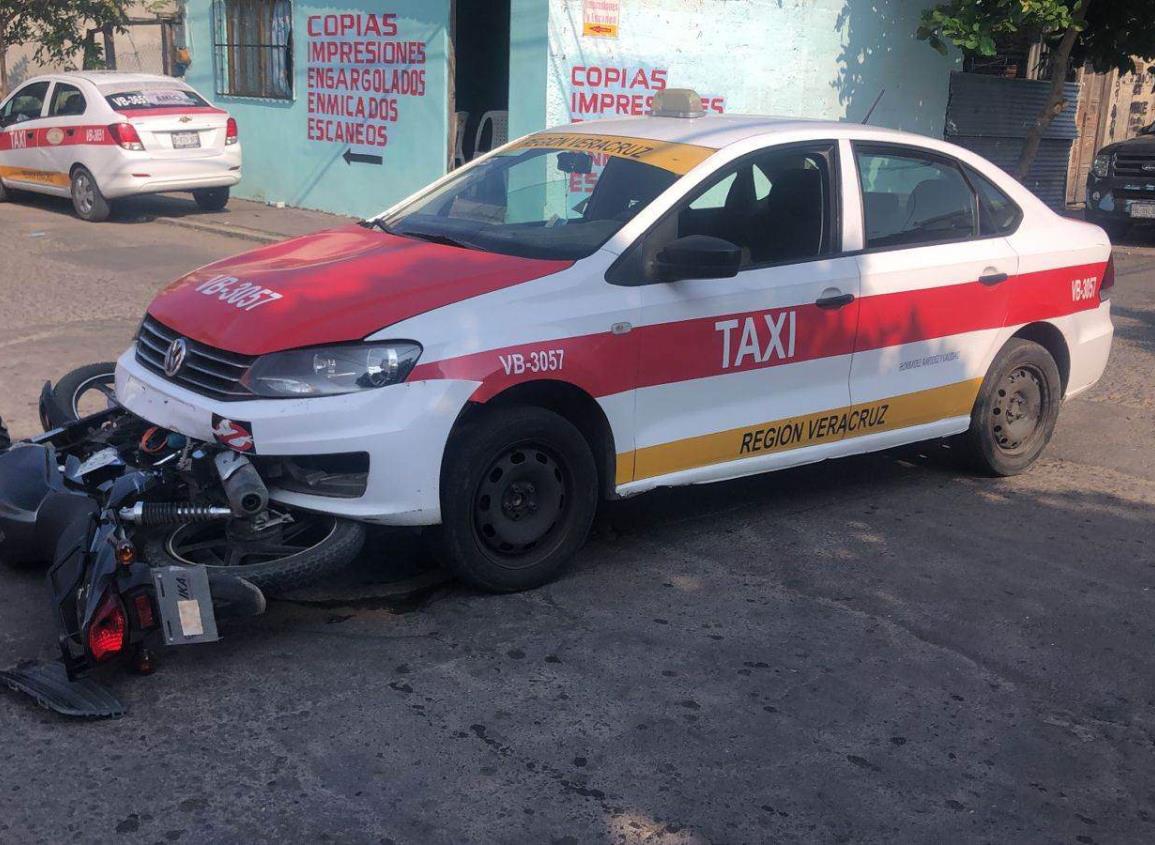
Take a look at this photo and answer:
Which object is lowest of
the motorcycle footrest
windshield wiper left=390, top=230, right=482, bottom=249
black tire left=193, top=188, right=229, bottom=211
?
the motorcycle footrest

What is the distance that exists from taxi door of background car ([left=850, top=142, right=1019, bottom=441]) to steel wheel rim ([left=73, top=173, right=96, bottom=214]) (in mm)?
11361

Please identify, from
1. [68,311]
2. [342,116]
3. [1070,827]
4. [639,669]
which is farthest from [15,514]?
[342,116]

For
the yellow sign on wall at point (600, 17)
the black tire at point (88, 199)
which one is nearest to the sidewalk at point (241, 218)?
the black tire at point (88, 199)

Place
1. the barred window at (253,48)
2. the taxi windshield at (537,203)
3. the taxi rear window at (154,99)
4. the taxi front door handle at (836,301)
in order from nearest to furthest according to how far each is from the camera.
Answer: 1. the taxi windshield at (537,203)
2. the taxi front door handle at (836,301)
3. the taxi rear window at (154,99)
4. the barred window at (253,48)

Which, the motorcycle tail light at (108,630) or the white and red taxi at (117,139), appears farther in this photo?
the white and red taxi at (117,139)

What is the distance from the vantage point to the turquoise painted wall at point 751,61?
42.5 ft

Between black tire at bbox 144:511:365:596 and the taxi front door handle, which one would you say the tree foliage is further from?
black tire at bbox 144:511:365:596

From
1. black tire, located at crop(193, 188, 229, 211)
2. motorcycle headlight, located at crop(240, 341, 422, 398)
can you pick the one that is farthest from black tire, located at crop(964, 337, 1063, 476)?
black tire, located at crop(193, 188, 229, 211)

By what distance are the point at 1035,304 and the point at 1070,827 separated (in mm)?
3368

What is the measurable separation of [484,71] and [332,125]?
2235 mm

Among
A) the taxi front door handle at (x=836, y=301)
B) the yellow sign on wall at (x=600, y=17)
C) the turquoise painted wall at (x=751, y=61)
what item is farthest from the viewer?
the turquoise painted wall at (x=751, y=61)

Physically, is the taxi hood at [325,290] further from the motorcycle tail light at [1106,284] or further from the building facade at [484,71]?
the building facade at [484,71]

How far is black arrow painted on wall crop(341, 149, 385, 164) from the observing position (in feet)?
48.9

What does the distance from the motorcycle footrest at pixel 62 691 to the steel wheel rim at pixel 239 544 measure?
1.79 feet
